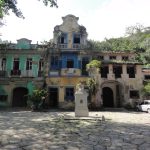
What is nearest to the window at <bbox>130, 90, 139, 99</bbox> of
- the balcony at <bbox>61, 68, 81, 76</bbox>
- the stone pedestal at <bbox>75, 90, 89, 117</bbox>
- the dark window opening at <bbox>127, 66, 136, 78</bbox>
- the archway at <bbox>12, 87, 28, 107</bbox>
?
the dark window opening at <bbox>127, 66, 136, 78</bbox>

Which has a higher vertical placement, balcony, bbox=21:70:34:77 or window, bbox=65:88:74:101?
balcony, bbox=21:70:34:77

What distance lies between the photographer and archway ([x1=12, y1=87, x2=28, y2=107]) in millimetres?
27686

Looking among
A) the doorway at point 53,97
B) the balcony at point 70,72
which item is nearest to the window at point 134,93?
the balcony at point 70,72

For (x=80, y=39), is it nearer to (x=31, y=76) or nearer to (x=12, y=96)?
(x=31, y=76)

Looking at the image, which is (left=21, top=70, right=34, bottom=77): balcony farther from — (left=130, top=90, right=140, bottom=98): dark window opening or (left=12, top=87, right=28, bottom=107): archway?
(left=130, top=90, right=140, bottom=98): dark window opening

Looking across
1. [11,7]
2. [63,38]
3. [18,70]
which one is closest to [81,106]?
[11,7]

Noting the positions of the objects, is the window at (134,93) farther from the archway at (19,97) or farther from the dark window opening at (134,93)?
the archway at (19,97)

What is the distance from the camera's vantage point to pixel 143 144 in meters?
7.60

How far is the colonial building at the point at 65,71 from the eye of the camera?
25.5m

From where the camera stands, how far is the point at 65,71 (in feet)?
84.5

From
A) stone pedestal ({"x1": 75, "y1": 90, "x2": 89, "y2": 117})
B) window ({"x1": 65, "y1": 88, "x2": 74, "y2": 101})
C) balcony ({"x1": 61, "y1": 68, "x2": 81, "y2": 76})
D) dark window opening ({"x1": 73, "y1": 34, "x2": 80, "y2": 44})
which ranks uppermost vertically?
dark window opening ({"x1": 73, "y1": 34, "x2": 80, "y2": 44})

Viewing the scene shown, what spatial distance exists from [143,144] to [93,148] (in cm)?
190

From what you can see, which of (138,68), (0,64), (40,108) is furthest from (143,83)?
(0,64)

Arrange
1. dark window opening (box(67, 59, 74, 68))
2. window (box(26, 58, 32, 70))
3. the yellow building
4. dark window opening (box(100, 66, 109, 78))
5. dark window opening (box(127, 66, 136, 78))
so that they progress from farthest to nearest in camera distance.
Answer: window (box(26, 58, 32, 70)), dark window opening (box(67, 59, 74, 68)), dark window opening (box(127, 66, 136, 78)), dark window opening (box(100, 66, 109, 78)), the yellow building
